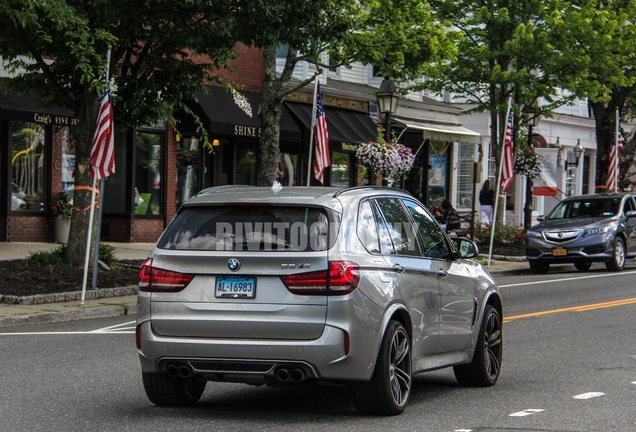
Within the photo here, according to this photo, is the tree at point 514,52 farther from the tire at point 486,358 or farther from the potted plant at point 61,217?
the tire at point 486,358

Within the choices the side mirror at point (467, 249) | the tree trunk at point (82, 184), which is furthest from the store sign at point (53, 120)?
the side mirror at point (467, 249)

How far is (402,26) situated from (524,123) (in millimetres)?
8122

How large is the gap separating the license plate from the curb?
6.53m

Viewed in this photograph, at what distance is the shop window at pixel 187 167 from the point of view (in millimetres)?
24094

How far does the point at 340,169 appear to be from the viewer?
29.9m

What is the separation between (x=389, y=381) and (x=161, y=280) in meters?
1.71

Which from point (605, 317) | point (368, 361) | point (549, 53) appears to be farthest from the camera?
point (549, 53)

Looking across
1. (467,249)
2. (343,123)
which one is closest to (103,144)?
(467,249)

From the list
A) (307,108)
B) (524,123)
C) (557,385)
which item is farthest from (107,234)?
(557,385)

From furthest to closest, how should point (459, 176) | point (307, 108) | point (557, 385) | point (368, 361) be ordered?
point (459, 176), point (307, 108), point (557, 385), point (368, 361)

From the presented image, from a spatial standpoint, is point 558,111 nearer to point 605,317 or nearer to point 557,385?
point 605,317

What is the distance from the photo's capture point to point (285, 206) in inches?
239

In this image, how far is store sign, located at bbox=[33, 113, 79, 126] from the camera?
1903 centimetres

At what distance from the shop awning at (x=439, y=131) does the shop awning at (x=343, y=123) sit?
170cm
